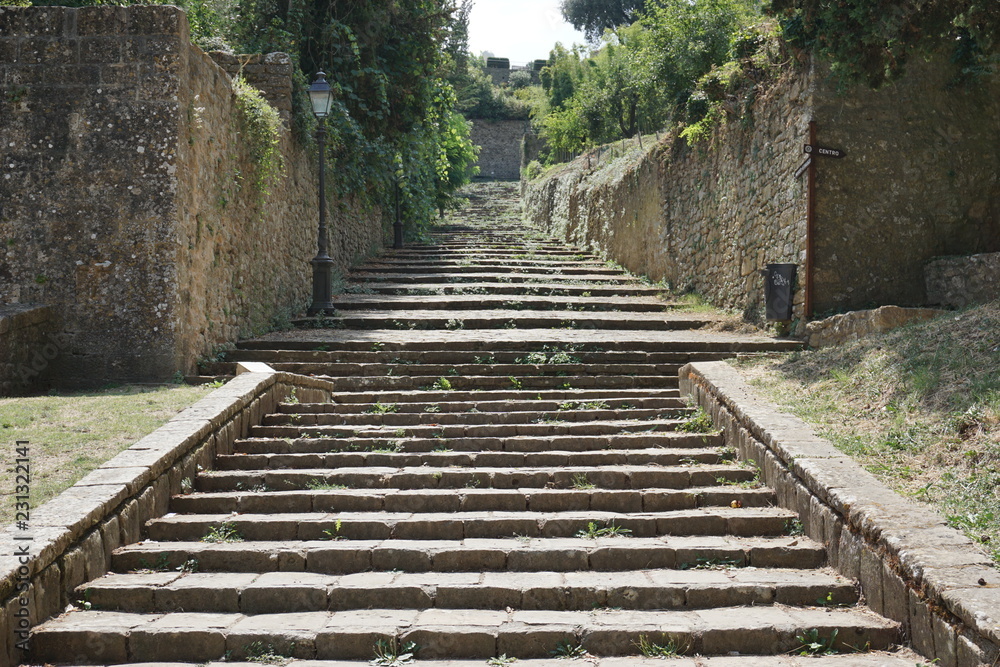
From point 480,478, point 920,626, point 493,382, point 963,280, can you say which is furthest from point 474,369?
point 920,626

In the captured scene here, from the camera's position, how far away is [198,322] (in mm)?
8609

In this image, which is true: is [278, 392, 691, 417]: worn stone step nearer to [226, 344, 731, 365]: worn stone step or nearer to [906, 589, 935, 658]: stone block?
[226, 344, 731, 365]: worn stone step

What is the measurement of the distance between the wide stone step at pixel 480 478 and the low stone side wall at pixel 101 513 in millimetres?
397

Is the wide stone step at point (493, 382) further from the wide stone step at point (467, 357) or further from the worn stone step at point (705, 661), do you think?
the worn stone step at point (705, 661)

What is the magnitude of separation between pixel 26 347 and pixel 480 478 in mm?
4770

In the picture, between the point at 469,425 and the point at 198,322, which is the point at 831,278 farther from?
the point at 198,322

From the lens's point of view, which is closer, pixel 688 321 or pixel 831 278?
pixel 831 278

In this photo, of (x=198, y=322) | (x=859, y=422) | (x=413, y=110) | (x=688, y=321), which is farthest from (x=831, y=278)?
(x=413, y=110)

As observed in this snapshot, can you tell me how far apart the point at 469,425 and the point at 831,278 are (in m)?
5.02

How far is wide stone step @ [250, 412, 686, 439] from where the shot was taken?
6.74 meters

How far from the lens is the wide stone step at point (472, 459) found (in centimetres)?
612

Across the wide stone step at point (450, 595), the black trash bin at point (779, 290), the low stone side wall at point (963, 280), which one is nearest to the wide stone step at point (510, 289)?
the black trash bin at point (779, 290)

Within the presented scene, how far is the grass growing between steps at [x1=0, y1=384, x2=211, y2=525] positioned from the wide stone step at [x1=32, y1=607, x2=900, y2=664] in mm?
→ 852

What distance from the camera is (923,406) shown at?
217 inches
